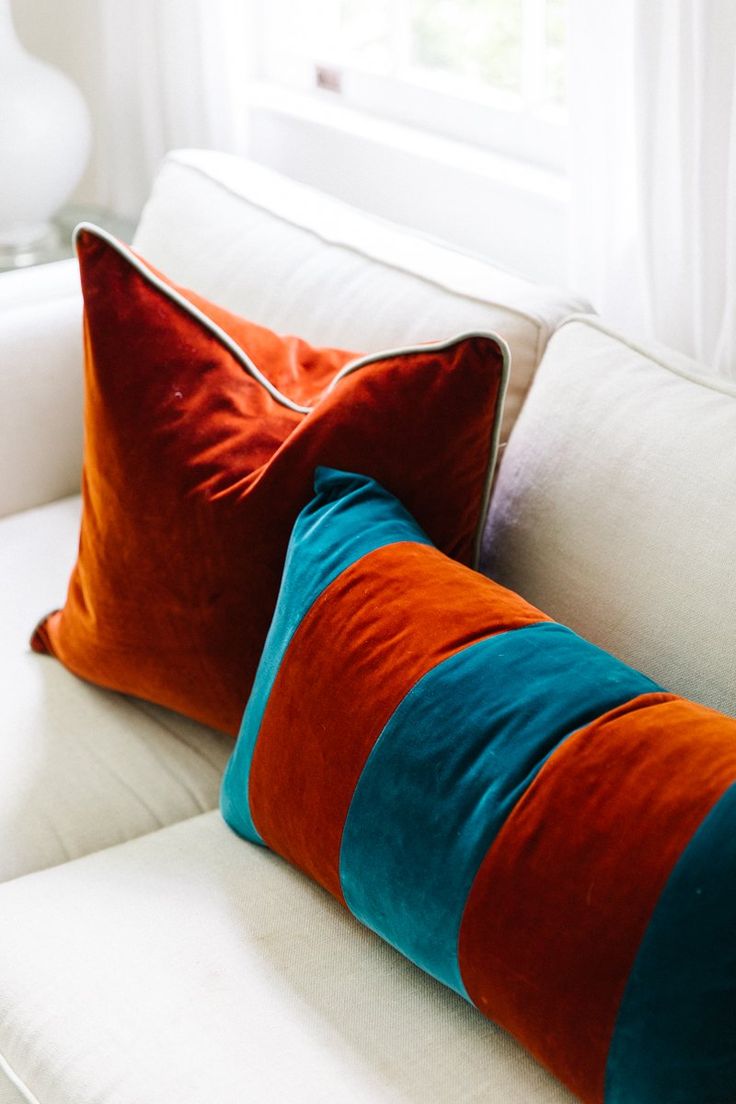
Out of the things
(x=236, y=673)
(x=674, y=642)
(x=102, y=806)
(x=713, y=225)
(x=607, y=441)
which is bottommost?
(x=102, y=806)

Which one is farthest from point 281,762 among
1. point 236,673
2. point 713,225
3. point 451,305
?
point 713,225

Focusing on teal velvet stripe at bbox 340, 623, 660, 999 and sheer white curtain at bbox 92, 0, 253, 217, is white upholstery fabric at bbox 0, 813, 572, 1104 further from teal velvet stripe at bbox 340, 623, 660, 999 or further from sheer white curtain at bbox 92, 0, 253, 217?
sheer white curtain at bbox 92, 0, 253, 217

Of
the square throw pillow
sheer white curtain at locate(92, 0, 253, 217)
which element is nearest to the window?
sheer white curtain at locate(92, 0, 253, 217)

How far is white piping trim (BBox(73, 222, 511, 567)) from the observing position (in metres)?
1.15

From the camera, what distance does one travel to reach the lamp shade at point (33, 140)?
6.67 feet

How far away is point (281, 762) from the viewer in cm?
102

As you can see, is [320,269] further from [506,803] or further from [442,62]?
[506,803]

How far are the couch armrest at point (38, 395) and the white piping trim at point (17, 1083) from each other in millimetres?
884

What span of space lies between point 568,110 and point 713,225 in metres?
0.26

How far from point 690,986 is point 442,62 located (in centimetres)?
159

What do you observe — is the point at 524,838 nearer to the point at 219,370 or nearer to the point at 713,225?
the point at 219,370

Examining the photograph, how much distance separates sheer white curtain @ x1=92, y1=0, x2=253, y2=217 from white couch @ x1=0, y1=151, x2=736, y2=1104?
0.58 metres

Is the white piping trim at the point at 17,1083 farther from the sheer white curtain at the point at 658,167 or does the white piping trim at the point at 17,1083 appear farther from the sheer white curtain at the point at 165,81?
the sheer white curtain at the point at 165,81

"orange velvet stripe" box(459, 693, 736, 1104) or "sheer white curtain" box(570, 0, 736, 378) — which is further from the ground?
"sheer white curtain" box(570, 0, 736, 378)
